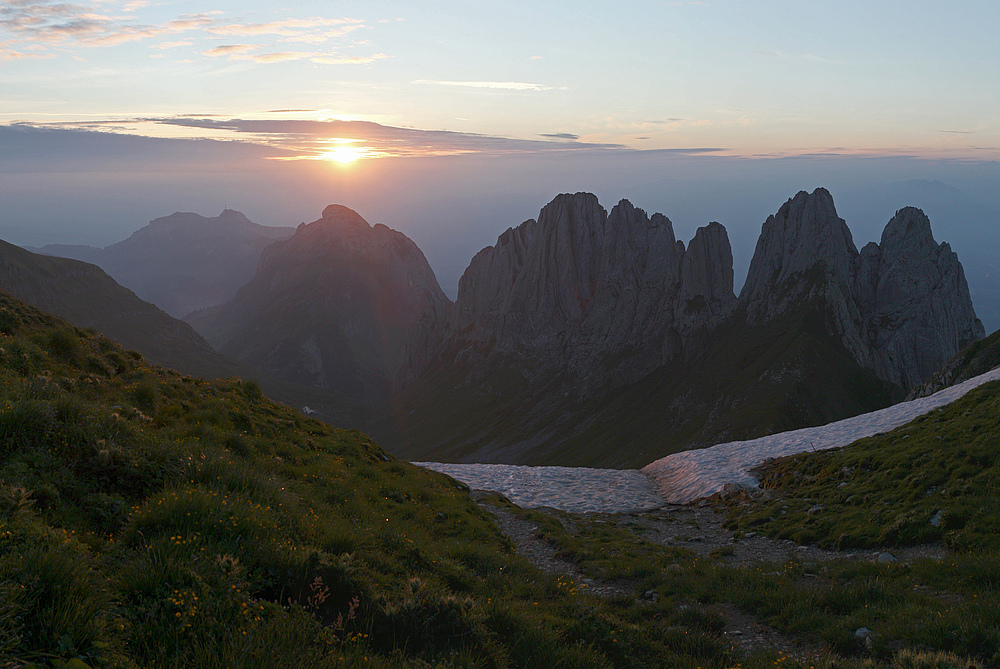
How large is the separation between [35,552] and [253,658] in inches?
103

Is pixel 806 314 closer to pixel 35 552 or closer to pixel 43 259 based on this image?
pixel 35 552

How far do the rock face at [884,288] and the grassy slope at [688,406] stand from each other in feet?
20.3

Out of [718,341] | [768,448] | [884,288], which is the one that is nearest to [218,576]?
[768,448]

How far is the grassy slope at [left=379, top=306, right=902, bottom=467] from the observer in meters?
111

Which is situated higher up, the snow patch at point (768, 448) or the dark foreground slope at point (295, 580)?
the dark foreground slope at point (295, 580)

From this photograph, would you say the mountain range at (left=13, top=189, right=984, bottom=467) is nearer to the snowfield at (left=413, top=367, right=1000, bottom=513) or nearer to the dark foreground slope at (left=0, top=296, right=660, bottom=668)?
the snowfield at (left=413, top=367, right=1000, bottom=513)

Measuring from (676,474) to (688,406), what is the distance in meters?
107

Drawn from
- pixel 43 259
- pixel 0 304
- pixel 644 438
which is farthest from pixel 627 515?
pixel 43 259

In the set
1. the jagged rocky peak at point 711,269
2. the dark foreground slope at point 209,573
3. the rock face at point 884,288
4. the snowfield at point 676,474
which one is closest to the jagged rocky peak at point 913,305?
the rock face at point 884,288

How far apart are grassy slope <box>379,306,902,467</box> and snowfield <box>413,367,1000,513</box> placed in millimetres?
69504

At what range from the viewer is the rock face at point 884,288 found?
12362 cm

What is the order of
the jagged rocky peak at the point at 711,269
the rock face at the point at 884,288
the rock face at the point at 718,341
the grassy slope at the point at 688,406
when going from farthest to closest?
1. the jagged rocky peak at the point at 711,269
2. the rock face at the point at 884,288
3. the rock face at the point at 718,341
4. the grassy slope at the point at 688,406

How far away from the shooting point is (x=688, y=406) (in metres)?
140

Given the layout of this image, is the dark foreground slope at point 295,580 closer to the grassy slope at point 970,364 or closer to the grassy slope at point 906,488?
the grassy slope at point 906,488
